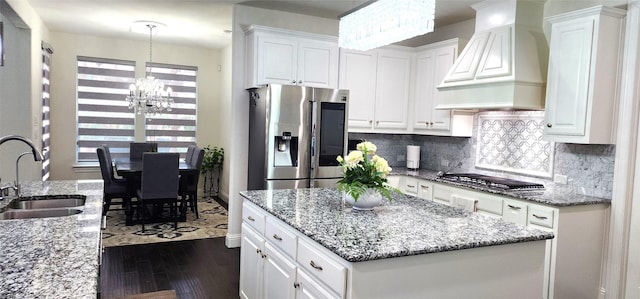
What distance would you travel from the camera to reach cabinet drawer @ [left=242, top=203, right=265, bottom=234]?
2.60 m

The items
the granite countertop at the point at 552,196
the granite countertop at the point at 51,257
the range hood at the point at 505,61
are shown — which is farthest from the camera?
the range hood at the point at 505,61

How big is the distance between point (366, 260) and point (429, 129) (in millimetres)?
3479

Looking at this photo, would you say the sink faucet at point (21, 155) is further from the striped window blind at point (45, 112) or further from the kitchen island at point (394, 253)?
the striped window blind at point (45, 112)

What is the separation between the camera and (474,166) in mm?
4594

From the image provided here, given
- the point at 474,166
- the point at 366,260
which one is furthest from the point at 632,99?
the point at 366,260

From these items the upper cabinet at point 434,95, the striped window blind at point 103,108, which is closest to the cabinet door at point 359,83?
the upper cabinet at point 434,95

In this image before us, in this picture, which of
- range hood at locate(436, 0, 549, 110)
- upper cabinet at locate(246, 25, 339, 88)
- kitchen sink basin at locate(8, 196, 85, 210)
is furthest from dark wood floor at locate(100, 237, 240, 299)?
range hood at locate(436, 0, 549, 110)

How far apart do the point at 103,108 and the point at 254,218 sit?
517 centimetres

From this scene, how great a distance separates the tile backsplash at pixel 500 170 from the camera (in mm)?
3314

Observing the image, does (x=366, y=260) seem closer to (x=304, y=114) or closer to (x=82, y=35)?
(x=304, y=114)

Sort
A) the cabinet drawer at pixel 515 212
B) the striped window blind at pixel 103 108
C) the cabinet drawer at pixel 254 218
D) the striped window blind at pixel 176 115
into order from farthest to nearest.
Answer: the striped window blind at pixel 176 115 < the striped window blind at pixel 103 108 < the cabinet drawer at pixel 515 212 < the cabinet drawer at pixel 254 218

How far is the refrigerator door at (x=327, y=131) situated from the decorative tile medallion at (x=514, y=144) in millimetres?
1538

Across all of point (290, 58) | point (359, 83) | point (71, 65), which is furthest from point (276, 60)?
point (71, 65)

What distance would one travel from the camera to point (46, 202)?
256 centimetres
